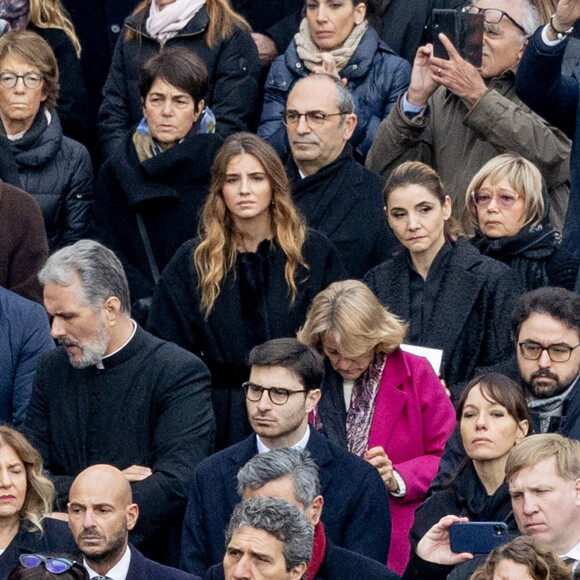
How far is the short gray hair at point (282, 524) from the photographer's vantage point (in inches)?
268

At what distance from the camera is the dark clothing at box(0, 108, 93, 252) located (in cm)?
992

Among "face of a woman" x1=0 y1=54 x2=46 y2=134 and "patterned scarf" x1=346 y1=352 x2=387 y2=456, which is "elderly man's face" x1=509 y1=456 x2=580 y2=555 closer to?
"patterned scarf" x1=346 y1=352 x2=387 y2=456

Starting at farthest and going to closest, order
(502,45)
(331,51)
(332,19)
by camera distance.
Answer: (331,51)
(332,19)
(502,45)

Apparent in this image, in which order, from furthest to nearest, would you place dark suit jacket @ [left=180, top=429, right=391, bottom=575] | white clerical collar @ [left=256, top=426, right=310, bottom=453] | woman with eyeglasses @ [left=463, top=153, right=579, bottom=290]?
woman with eyeglasses @ [left=463, top=153, right=579, bottom=290], white clerical collar @ [left=256, top=426, right=310, bottom=453], dark suit jacket @ [left=180, top=429, right=391, bottom=575]

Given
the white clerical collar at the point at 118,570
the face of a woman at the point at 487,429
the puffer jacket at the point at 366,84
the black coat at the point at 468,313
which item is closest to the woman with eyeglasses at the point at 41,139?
the puffer jacket at the point at 366,84

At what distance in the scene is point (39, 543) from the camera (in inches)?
294

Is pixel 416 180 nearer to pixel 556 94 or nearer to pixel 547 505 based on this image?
pixel 556 94

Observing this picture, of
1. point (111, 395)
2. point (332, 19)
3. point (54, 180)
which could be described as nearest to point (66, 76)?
point (54, 180)

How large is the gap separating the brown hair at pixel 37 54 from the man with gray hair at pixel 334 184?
138cm

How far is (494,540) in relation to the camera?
698 centimetres

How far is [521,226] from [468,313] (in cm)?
60

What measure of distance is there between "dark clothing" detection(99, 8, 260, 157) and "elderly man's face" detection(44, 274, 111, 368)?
7.04 ft

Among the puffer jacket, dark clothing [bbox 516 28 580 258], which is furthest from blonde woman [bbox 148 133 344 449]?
the puffer jacket

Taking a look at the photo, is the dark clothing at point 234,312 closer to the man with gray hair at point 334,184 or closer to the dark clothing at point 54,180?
the man with gray hair at point 334,184
